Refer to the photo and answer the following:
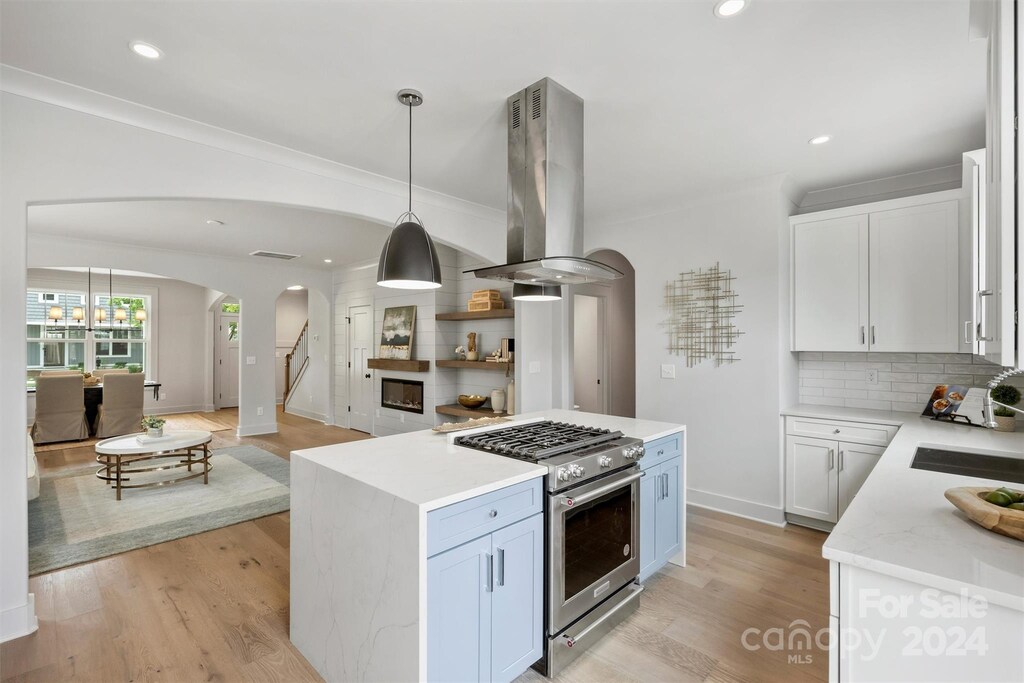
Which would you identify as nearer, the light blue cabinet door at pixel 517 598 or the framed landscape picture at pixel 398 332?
the light blue cabinet door at pixel 517 598

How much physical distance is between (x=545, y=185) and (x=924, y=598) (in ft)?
6.67

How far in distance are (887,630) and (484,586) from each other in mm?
1196

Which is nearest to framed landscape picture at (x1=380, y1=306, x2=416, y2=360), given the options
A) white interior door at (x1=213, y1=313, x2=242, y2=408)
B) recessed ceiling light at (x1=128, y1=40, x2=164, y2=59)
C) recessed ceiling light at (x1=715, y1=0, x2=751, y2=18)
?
recessed ceiling light at (x1=128, y1=40, x2=164, y2=59)

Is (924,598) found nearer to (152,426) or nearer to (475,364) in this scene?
(475,364)

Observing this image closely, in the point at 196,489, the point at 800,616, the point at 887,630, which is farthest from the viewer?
the point at 196,489

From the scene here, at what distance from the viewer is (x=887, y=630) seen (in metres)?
1.15

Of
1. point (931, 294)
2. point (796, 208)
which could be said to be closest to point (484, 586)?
point (931, 294)

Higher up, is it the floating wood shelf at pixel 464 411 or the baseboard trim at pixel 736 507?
the floating wood shelf at pixel 464 411

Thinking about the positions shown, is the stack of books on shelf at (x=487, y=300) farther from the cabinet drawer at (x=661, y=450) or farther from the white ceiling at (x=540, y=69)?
the cabinet drawer at (x=661, y=450)

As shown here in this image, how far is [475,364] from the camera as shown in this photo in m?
5.51

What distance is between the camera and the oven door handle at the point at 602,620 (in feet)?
6.66

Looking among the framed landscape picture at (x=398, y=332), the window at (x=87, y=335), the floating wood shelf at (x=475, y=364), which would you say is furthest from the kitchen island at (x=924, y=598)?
the window at (x=87, y=335)

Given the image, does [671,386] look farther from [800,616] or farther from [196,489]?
[196,489]

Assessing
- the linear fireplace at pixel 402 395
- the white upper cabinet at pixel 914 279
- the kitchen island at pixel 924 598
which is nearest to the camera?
the kitchen island at pixel 924 598
